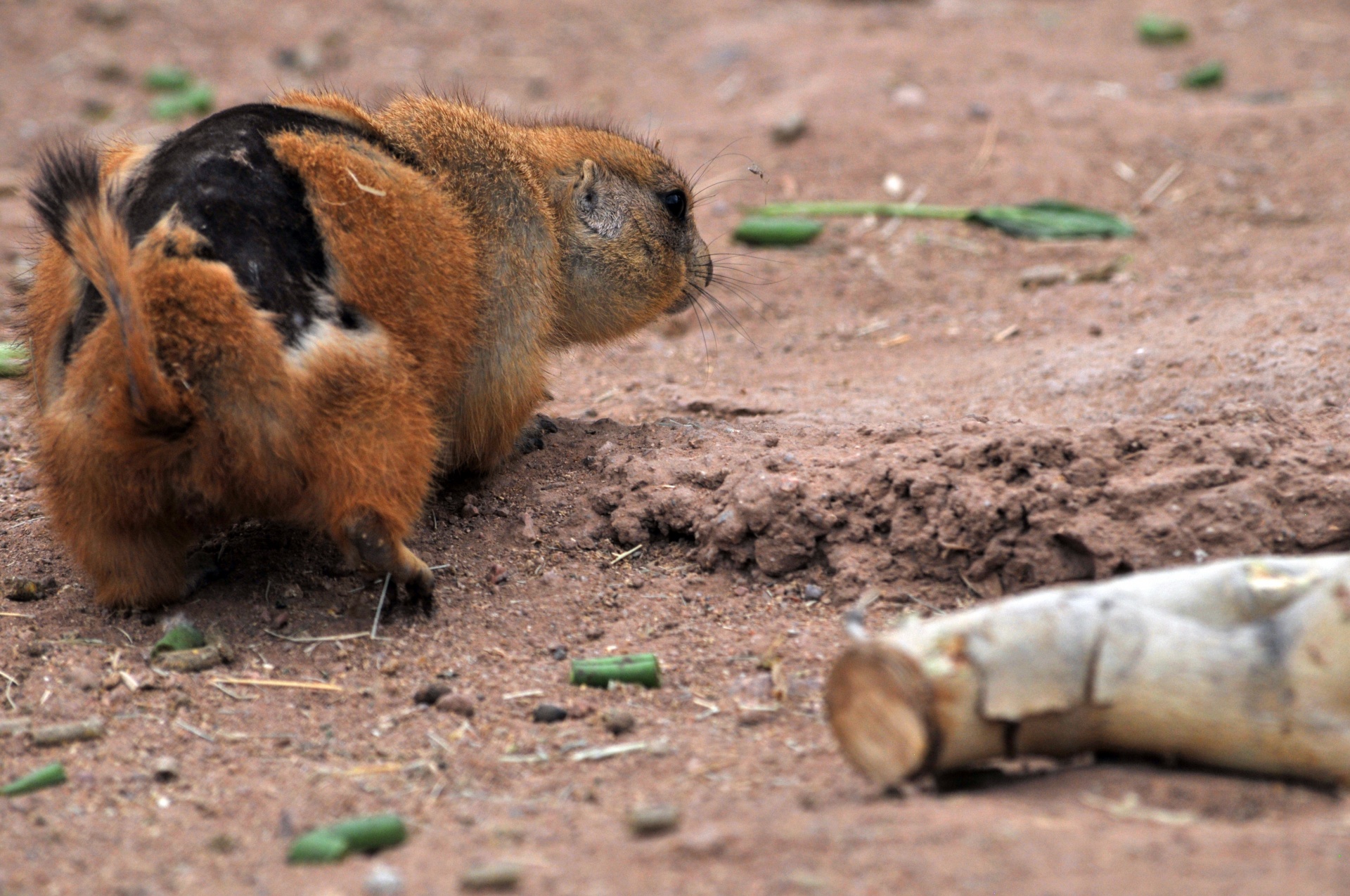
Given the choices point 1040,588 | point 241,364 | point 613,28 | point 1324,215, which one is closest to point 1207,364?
point 1040,588

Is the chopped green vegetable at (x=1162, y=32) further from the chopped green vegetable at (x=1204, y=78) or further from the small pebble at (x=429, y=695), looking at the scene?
the small pebble at (x=429, y=695)

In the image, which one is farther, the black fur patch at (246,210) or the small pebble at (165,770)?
the black fur patch at (246,210)

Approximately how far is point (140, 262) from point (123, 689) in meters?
1.34

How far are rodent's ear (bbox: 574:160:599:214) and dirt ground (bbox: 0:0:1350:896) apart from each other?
99cm

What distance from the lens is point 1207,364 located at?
568 cm

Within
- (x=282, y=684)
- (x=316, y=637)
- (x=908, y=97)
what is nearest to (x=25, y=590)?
(x=316, y=637)

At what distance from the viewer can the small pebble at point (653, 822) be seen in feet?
10.4

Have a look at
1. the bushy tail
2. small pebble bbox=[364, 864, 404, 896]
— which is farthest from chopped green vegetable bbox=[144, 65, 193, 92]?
small pebble bbox=[364, 864, 404, 896]

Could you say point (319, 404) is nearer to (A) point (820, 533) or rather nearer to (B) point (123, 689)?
(B) point (123, 689)

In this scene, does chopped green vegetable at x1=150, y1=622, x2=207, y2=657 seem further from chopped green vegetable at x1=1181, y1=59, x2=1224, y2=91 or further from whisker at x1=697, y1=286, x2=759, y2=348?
chopped green vegetable at x1=1181, y1=59, x2=1224, y2=91

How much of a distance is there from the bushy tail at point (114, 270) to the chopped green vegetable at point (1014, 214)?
532 cm

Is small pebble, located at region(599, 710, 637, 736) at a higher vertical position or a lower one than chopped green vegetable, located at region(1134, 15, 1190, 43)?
lower

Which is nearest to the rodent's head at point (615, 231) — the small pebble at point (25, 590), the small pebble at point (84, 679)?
the small pebble at point (25, 590)

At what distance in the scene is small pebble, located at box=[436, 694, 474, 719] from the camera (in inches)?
164
